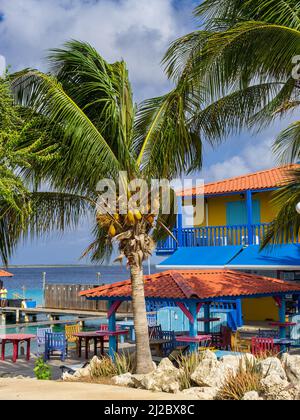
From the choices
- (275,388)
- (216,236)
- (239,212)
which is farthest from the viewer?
(239,212)

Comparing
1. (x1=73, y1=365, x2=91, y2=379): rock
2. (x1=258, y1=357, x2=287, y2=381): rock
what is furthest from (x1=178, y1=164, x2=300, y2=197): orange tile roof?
(x1=258, y1=357, x2=287, y2=381): rock

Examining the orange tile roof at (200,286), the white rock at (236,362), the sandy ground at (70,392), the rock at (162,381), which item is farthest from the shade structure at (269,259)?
the sandy ground at (70,392)

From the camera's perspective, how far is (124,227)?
13359 millimetres

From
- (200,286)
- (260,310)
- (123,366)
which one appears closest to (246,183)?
(260,310)

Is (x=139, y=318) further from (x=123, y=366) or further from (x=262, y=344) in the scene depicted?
(x=262, y=344)

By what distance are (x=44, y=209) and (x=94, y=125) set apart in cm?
251

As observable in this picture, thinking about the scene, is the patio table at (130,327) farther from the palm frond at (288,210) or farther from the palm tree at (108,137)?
the palm frond at (288,210)

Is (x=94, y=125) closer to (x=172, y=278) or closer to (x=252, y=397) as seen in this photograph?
(x=172, y=278)

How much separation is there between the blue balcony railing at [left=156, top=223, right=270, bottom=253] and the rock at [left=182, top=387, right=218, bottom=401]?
13.2 meters

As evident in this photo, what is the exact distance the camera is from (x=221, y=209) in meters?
27.8

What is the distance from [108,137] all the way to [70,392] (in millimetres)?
5418

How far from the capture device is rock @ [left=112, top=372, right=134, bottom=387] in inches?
479

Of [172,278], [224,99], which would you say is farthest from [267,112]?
[172,278]

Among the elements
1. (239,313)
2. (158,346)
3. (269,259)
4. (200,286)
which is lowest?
(158,346)
